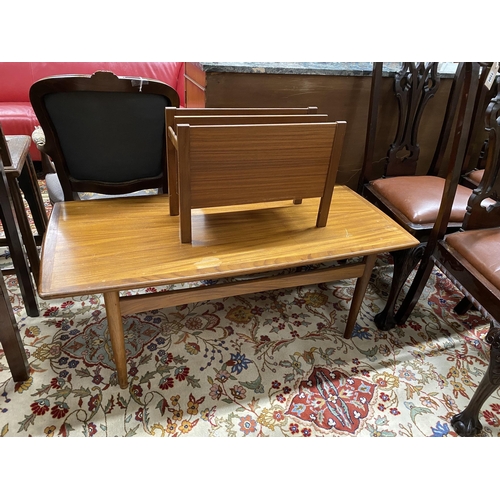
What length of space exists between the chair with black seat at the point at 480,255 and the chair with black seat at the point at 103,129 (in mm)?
1051

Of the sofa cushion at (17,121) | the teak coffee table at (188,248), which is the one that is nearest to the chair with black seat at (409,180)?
the teak coffee table at (188,248)

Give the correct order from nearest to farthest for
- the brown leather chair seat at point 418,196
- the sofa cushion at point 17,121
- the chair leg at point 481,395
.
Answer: the chair leg at point 481,395 → the brown leather chair seat at point 418,196 → the sofa cushion at point 17,121

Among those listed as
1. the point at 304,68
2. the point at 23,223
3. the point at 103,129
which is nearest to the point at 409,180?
the point at 304,68

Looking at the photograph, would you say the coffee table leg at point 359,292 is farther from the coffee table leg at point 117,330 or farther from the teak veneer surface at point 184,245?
the coffee table leg at point 117,330

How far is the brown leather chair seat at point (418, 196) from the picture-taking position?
1400 mm

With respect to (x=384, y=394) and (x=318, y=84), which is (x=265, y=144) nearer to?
(x=318, y=84)

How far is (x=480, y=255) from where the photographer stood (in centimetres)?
115

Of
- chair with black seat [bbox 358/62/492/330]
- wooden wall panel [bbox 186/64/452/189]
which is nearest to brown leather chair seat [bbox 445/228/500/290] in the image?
chair with black seat [bbox 358/62/492/330]

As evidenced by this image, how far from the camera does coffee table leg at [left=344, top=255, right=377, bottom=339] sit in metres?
1.27

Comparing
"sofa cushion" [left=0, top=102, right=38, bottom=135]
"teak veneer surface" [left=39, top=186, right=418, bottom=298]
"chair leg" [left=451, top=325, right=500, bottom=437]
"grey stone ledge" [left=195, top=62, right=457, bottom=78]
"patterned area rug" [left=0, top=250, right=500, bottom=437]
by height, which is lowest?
"patterned area rug" [left=0, top=250, right=500, bottom=437]

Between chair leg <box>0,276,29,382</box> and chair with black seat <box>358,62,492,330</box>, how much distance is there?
139cm

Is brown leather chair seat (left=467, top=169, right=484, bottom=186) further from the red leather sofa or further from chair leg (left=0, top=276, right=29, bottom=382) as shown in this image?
chair leg (left=0, top=276, right=29, bottom=382)

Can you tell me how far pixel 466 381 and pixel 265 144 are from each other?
3.88ft

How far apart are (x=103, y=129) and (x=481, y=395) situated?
152 centimetres
